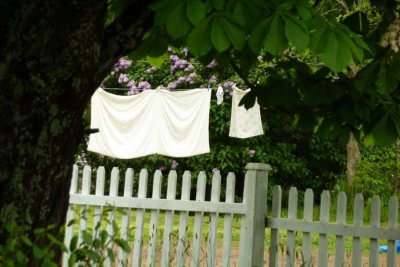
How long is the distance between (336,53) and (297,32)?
134 millimetres

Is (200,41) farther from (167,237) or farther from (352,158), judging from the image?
(352,158)

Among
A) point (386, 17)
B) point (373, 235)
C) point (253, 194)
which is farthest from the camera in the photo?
point (253, 194)

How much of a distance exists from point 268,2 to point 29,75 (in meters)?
0.79

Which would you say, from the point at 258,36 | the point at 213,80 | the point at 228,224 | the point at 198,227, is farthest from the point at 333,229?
the point at 213,80

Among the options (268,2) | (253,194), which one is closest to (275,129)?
(253,194)

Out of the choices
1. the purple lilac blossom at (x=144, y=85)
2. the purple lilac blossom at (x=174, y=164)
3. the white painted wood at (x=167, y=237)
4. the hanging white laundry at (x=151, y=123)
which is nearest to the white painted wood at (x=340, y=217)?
the white painted wood at (x=167, y=237)

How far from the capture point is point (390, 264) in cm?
455

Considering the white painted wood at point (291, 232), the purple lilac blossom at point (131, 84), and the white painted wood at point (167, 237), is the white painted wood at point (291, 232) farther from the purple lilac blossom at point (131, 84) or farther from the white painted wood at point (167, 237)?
the purple lilac blossom at point (131, 84)

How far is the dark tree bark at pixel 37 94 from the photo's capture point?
2205 mm

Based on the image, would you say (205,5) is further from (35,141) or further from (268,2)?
(35,141)

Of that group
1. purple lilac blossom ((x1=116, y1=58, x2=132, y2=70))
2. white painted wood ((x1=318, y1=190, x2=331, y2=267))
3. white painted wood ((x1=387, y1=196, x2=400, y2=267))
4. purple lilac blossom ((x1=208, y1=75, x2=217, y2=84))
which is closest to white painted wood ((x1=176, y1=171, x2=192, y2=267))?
white painted wood ((x1=318, y1=190, x2=331, y2=267))

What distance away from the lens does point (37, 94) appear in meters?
2.21

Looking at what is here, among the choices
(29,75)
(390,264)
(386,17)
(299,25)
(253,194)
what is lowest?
(390,264)

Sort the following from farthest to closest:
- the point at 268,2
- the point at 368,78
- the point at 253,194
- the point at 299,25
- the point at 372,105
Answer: the point at 253,194
the point at 372,105
the point at 368,78
the point at 268,2
the point at 299,25
